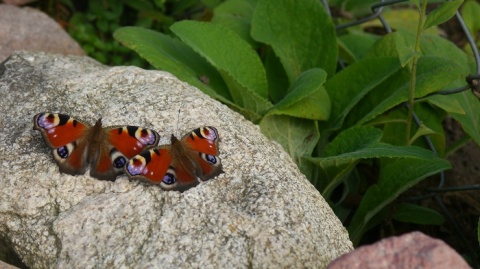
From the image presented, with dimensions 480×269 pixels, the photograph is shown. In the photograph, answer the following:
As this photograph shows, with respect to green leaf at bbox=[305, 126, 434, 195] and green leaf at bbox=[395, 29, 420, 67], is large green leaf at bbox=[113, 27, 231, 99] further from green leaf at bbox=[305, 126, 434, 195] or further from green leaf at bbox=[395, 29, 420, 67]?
green leaf at bbox=[395, 29, 420, 67]

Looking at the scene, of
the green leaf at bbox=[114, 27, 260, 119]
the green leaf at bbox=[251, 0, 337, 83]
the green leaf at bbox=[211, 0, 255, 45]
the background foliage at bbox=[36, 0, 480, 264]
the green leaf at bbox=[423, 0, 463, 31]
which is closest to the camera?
the green leaf at bbox=[423, 0, 463, 31]

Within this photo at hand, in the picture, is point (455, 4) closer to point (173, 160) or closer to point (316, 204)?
point (316, 204)

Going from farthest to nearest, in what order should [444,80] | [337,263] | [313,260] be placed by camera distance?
[444,80] → [313,260] → [337,263]

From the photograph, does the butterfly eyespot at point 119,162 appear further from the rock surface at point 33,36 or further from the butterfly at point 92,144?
the rock surface at point 33,36

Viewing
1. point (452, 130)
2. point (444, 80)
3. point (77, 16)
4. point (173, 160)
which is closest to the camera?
point (173, 160)

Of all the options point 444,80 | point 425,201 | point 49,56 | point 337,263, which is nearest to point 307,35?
point 444,80

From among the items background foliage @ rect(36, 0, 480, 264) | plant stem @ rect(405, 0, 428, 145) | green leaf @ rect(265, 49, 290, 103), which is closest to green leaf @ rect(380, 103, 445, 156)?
background foliage @ rect(36, 0, 480, 264)

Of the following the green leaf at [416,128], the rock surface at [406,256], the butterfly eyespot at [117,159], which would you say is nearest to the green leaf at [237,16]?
the green leaf at [416,128]
